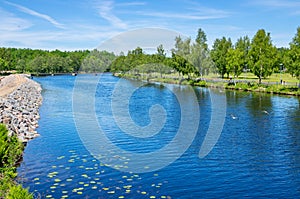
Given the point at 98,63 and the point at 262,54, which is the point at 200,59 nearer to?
the point at 262,54

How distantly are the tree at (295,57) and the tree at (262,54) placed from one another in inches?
398

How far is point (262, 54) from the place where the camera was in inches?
2672

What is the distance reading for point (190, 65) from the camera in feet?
289

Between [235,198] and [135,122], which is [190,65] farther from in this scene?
[235,198]

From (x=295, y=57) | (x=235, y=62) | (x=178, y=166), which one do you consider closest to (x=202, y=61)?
(x=235, y=62)

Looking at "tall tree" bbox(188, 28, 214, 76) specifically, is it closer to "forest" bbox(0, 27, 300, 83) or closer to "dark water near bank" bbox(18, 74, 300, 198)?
"forest" bbox(0, 27, 300, 83)

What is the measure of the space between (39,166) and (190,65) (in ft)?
235

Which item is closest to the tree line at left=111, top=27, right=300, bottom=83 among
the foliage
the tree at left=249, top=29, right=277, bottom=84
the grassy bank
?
the tree at left=249, top=29, right=277, bottom=84

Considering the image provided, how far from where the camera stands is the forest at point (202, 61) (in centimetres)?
6769

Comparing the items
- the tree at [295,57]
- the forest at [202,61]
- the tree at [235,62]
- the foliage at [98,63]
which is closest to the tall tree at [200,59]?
the forest at [202,61]

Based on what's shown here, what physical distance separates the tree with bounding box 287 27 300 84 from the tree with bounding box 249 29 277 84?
33.2 feet

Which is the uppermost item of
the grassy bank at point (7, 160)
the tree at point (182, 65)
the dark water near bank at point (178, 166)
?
the tree at point (182, 65)

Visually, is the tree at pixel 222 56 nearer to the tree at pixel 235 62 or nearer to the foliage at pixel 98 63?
the tree at pixel 235 62

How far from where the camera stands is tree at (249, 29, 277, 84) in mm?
67438
